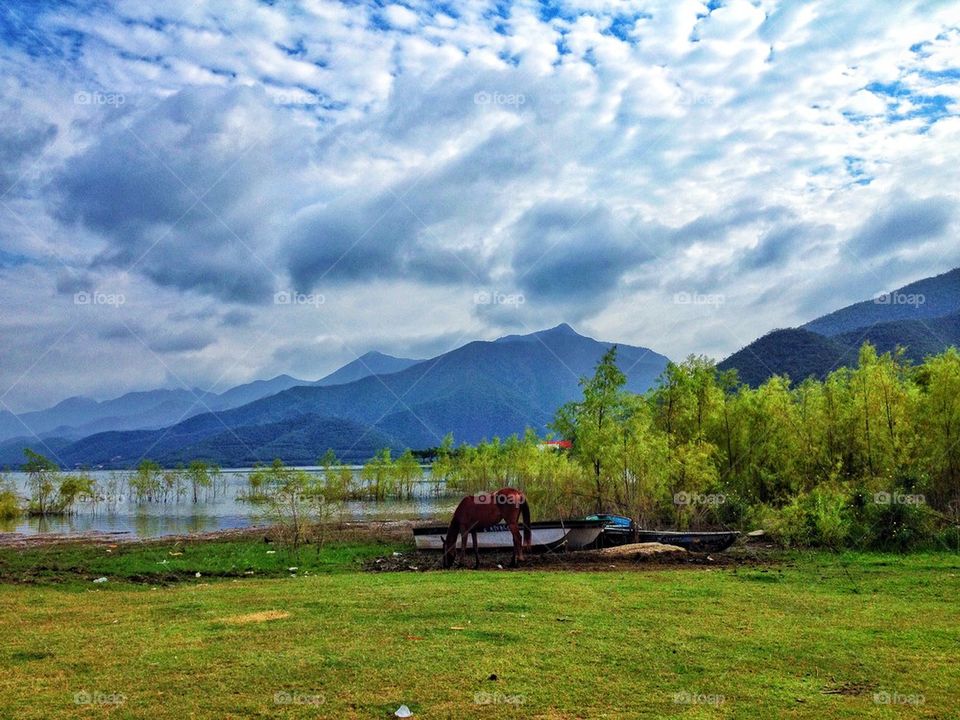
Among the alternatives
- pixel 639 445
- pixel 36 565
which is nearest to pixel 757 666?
pixel 639 445

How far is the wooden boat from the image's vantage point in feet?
76.5

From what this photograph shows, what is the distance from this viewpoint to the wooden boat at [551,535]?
23.3 m

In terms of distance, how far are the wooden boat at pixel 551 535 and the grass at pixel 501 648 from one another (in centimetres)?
757

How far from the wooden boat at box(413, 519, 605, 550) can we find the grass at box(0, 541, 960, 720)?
7.57 m

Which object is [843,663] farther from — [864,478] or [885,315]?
[885,315]

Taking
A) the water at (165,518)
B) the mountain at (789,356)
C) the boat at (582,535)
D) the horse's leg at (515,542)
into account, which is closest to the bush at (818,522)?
the boat at (582,535)

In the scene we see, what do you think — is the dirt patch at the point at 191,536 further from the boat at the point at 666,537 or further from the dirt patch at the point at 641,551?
the dirt patch at the point at 641,551

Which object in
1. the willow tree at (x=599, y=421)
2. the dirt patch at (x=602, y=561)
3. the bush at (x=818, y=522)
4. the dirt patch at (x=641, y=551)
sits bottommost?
the dirt patch at (x=602, y=561)

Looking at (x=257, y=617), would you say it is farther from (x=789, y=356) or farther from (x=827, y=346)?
(x=827, y=346)

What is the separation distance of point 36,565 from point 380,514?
31192 millimetres

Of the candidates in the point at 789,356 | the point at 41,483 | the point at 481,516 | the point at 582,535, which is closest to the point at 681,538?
the point at 582,535

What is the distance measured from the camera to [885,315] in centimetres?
12144

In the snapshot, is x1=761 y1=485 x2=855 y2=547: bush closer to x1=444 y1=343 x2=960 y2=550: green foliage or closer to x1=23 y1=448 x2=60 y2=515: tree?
x1=444 y1=343 x2=960 y2=550: green foliage

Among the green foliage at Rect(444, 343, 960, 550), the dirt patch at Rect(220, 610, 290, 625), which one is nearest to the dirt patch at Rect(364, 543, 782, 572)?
the green foliage at Rect(444, 343, 960, 550)
